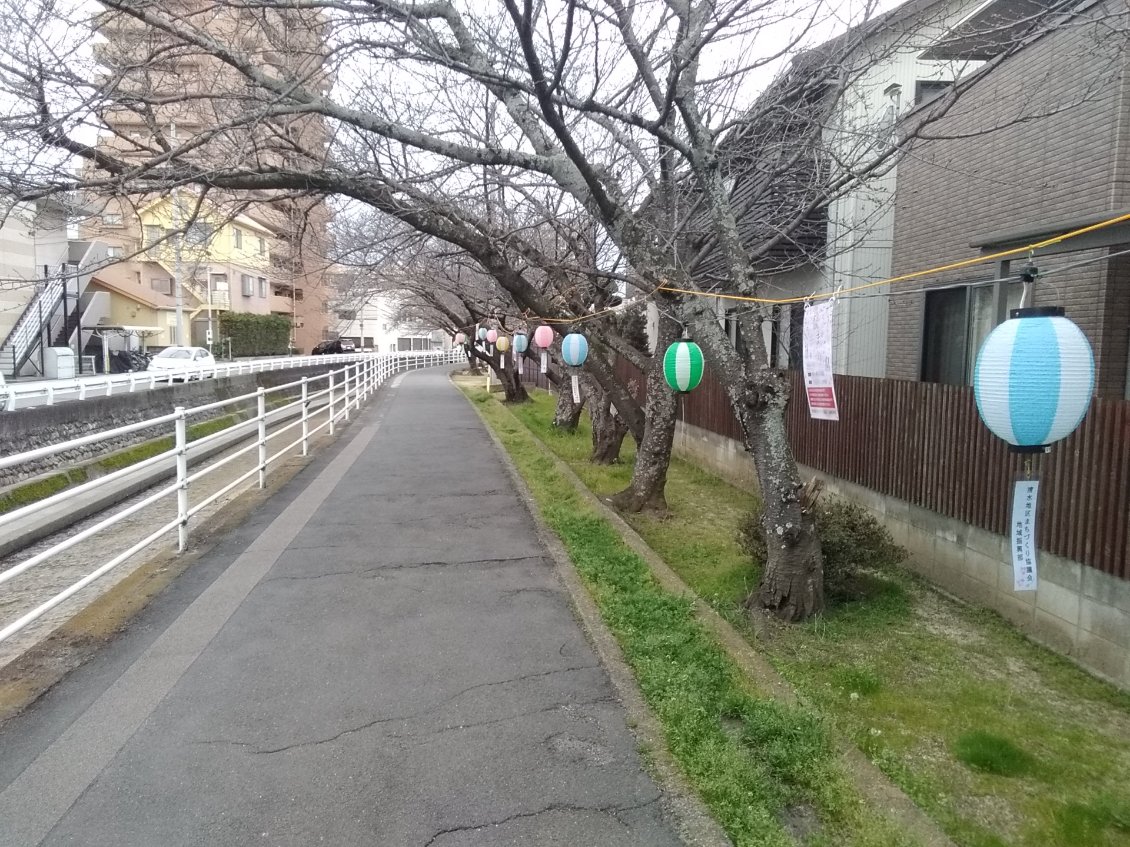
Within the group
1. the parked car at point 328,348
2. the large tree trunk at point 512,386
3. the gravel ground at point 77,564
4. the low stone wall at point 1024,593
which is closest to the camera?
the low stone wall at point 1024,593

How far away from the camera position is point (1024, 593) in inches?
214

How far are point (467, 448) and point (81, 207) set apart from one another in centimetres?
750

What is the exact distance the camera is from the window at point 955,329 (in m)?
8.55

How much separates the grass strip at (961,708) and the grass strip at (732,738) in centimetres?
41

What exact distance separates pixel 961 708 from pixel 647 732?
196cm

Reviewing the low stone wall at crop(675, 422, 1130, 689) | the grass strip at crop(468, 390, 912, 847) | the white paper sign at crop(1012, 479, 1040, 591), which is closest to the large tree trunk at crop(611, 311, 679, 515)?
the low stone wall at crop(675, 422, 1130, 689)

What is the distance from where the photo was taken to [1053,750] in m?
3.89

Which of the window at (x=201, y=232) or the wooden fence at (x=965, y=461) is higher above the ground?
the window at (x=201, y=232)

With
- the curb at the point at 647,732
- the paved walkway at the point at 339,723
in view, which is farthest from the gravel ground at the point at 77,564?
the curb at the point at 647,732

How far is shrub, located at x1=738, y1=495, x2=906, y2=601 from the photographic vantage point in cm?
602

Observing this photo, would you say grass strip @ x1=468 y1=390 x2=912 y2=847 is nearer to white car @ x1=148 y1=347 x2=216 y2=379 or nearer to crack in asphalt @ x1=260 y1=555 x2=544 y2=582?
crack in asphalt @ x1=260 y1=555 x2=544 y2=582

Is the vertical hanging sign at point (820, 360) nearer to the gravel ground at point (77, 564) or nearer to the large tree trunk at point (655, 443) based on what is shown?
the large tree trunk at point (655, 443)

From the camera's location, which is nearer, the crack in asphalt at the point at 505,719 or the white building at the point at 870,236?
the crack in asphalt at the point at 505,719

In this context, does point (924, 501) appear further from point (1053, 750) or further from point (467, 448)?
point (467, 448)
